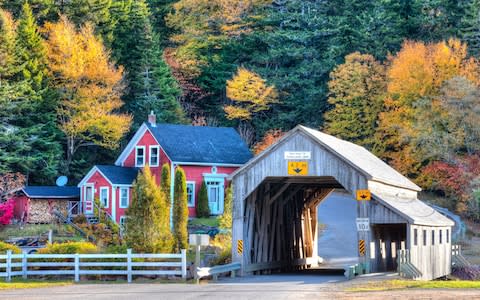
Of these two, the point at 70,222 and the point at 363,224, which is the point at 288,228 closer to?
the point at 363,224

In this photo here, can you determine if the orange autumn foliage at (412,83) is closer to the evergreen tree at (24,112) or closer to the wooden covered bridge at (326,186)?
the wooden covered bridge at (326,186)

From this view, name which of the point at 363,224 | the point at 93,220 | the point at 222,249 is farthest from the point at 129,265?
the point at 93,220

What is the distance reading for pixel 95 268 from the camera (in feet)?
116

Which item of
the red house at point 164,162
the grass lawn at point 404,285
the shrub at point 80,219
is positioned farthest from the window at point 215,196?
the grass lawn at point 404,285

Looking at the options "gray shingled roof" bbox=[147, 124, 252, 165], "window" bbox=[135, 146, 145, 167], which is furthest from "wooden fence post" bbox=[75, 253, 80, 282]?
"window" bbox=[135, 146, 145, 167]

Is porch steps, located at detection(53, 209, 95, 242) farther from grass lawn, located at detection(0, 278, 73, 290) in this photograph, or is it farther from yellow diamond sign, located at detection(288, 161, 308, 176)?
grass lawn, located at detection(0, 278, 73, 290)

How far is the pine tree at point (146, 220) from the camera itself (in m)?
36.6

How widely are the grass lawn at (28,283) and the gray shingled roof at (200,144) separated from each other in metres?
25.9

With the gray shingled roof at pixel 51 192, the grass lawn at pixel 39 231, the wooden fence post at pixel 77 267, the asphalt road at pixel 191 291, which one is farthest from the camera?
the gray shingled roof at pixel 51 192

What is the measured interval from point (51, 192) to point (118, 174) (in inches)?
172

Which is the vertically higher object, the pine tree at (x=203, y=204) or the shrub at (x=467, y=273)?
the pine tree at (x=203, y=204)

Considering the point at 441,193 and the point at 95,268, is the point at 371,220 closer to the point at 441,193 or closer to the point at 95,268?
the point at 95,268

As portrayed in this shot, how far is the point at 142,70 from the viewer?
3017 inches

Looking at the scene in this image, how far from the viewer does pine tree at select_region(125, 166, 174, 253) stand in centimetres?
3662
